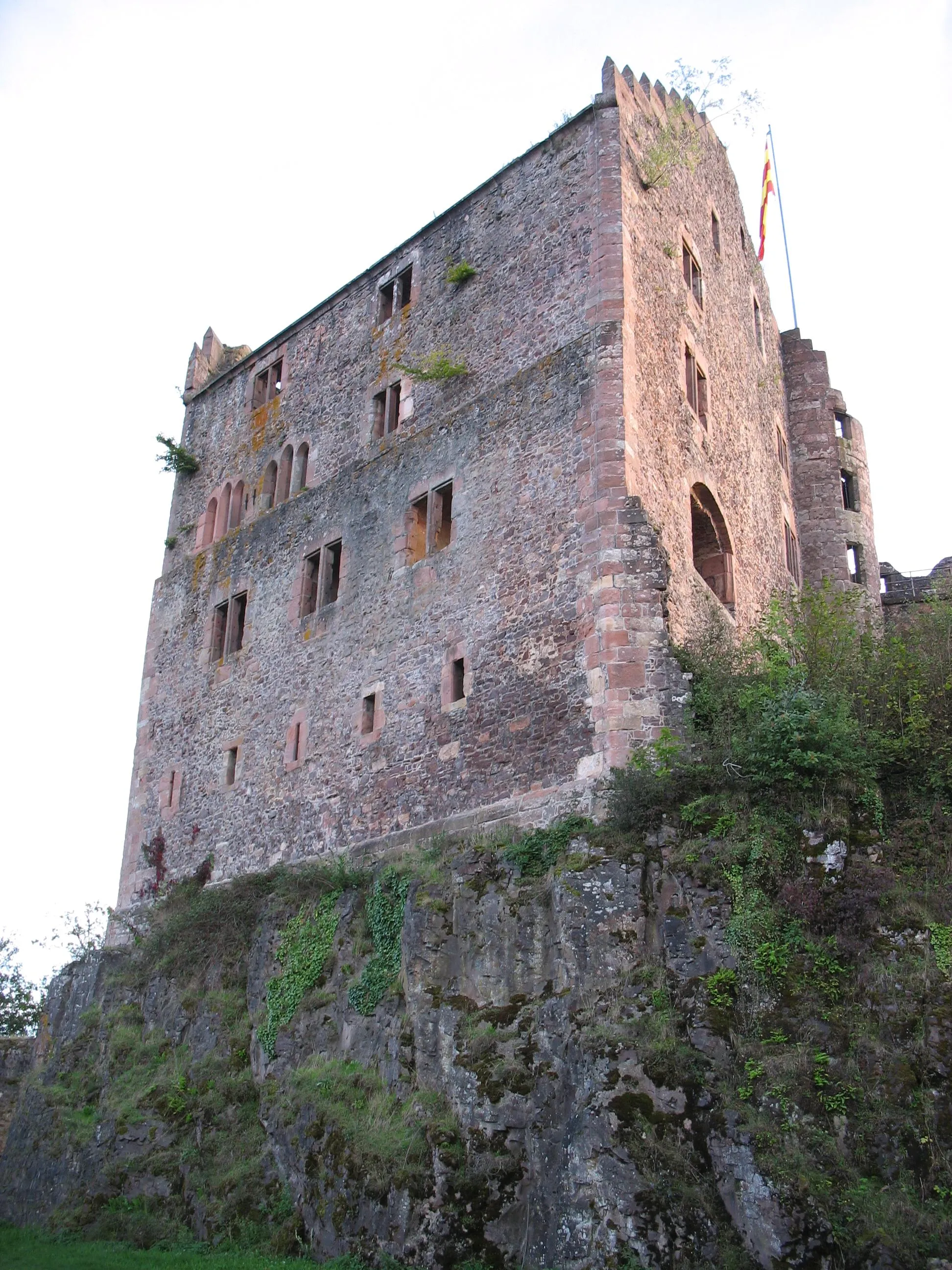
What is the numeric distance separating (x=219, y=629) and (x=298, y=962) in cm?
876

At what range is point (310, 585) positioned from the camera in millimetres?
24141

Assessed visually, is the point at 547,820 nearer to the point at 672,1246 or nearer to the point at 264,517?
the point at 672,1246

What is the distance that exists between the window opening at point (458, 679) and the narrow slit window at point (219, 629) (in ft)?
23.8

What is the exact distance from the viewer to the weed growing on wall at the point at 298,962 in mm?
18938

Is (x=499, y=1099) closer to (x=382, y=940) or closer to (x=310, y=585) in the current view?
(x=382, y=940)

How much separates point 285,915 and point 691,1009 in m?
8.13

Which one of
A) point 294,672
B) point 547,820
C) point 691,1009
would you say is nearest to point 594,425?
point 547,820

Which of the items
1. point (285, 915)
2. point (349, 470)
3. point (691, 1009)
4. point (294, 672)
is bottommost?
point (691, 1009)

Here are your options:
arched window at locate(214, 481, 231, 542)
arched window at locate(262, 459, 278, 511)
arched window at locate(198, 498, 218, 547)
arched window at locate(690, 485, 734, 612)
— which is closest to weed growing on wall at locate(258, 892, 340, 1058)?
arched window at locate(690, 485, 734, 612)

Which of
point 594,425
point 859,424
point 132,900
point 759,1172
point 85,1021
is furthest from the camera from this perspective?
point 859,424

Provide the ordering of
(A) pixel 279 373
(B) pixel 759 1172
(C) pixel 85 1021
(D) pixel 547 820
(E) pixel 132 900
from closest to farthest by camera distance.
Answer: (B) pixel 759 1172, (D) pixel 547 820, (C) pixel 85 1021, (E) pixel 132 900, (A) pixel 279 373

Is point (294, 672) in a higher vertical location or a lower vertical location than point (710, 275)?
lower

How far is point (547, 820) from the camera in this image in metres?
17.5

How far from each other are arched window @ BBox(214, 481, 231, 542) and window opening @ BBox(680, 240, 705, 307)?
10329 millimetres
